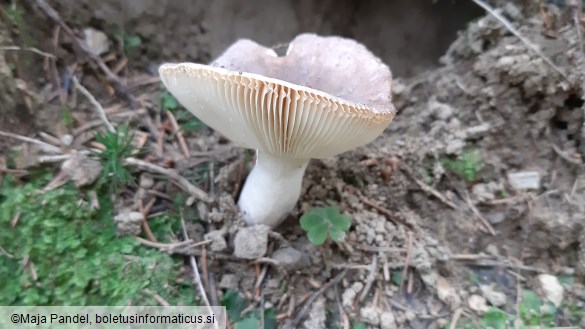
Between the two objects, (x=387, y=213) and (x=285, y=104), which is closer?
(x=285, y=104)

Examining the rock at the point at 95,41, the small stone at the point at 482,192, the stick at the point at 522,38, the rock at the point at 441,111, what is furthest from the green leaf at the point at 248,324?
the stick at the point at 522,38

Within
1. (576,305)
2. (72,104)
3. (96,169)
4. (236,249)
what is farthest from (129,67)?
(576,305)

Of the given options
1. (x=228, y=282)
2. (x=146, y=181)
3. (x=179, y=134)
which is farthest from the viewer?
(x=179, y=134)

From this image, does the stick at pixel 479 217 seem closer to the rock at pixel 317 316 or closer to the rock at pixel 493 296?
the rock at pixel 493 296

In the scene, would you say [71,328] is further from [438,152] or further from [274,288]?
[438,152]

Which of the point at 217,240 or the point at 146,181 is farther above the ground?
the point at 146,181

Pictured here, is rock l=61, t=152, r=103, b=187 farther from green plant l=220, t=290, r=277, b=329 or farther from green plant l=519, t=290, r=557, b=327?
green plant l=519, t=290, r=557, b=327

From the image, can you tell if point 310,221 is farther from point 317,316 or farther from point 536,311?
point 536,311

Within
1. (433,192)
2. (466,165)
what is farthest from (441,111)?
(433,192)
